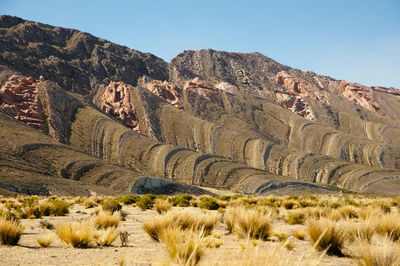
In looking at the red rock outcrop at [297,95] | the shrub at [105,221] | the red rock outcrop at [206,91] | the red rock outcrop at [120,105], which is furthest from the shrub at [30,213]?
the red rock outcrop at [297,95]

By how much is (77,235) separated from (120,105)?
105 meters

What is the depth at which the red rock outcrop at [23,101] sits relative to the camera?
8079 centimetres

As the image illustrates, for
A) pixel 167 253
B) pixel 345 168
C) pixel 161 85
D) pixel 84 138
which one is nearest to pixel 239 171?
pixel 345 168

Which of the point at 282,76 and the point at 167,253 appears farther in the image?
the point at 282,76

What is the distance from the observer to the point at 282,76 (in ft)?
579

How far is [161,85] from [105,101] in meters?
25.1

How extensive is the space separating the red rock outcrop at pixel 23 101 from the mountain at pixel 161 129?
0.89 ft

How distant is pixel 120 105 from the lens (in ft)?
358

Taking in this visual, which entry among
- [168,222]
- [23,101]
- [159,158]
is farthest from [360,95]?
[168,222]

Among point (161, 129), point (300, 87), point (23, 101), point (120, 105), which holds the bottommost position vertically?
point (161, 129)

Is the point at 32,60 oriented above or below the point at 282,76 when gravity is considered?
below

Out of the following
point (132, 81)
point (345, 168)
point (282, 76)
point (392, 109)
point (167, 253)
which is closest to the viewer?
point (167, 253)

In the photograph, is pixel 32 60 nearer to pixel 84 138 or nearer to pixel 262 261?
pixel 84 138

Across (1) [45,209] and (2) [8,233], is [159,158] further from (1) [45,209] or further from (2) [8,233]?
(2) [8,233]
